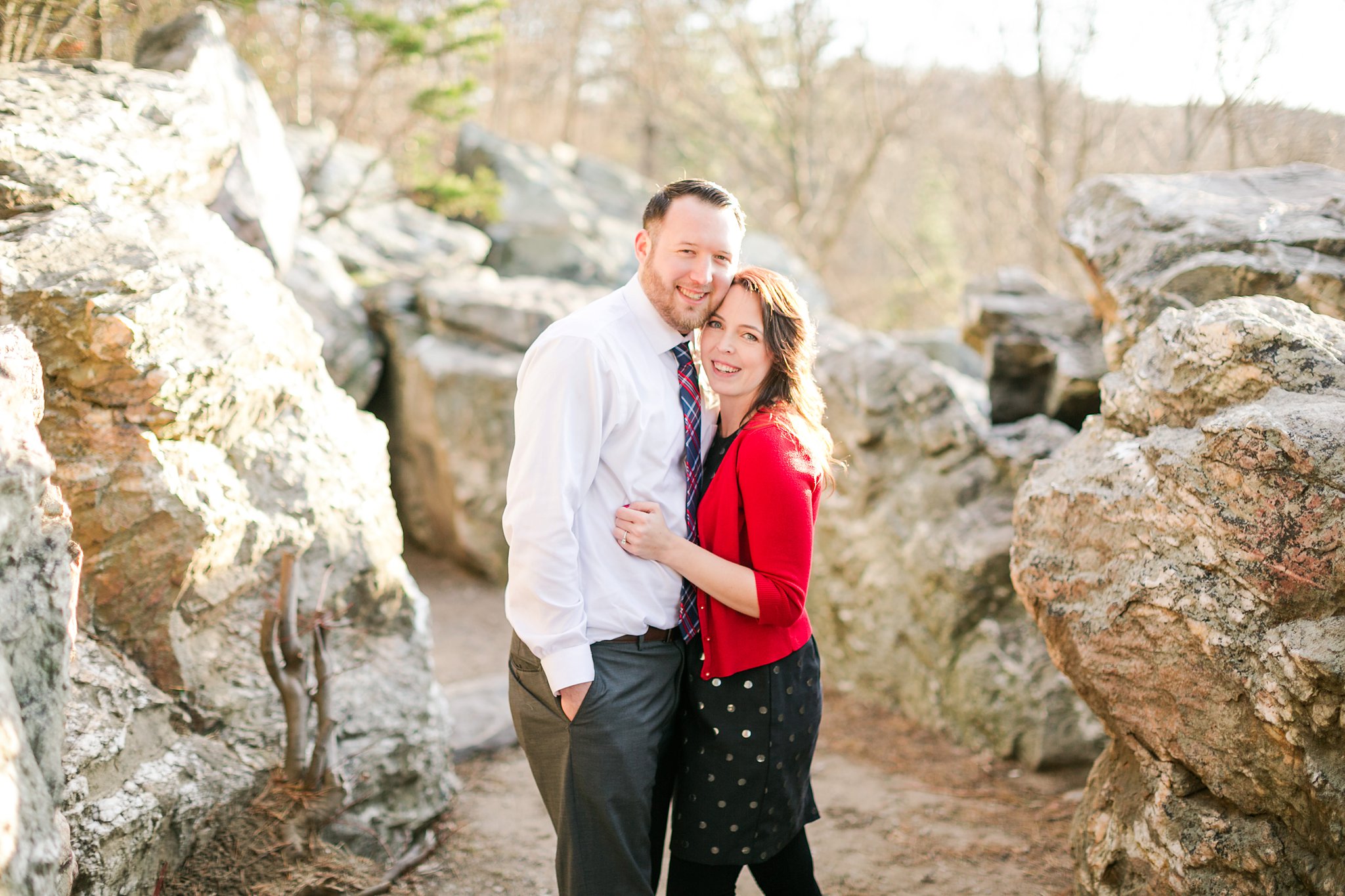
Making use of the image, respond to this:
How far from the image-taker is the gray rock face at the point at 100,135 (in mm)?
2812

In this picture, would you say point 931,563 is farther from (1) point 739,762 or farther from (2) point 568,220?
(2) point 568,220

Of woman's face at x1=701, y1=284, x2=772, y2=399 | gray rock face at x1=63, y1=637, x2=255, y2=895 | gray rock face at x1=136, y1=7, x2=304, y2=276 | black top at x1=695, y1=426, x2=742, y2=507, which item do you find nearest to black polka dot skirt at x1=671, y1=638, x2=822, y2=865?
black top at x1=695, y1=426, x2=742, y2=507

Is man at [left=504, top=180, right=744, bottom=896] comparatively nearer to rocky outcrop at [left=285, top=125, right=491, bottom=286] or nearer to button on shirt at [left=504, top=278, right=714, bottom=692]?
button on shirt at [left=504, top=278, right=714, bottom=692]

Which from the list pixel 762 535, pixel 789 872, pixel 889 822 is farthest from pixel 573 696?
pixel 889 822

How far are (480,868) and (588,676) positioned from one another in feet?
6.10

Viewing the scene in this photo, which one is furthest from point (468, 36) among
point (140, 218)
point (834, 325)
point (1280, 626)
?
point (1280, 626)

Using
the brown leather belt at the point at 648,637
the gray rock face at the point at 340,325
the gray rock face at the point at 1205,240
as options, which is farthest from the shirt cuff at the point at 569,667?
the gray rock face at the point at 340,325

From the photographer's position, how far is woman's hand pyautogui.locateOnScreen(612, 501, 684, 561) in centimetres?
228

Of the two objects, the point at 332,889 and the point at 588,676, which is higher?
the point at 588,676

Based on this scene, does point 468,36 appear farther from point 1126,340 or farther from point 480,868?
point 480,868

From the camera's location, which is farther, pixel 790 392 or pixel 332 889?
pixel 332 889

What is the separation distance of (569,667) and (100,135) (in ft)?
8.13

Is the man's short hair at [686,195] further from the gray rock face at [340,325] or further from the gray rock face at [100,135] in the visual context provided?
the gray rock face at [340,325]

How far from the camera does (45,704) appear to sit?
1.86 metres
